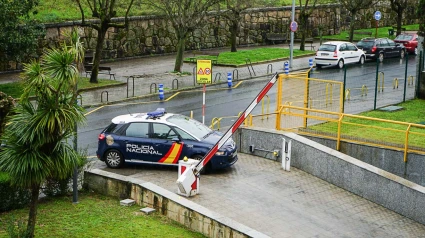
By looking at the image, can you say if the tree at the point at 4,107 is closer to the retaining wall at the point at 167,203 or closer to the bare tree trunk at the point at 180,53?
the retaining wall at the point at 167,203

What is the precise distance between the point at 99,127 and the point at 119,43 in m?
18.6

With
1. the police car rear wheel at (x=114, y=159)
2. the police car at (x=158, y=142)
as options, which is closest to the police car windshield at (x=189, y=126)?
the police car at (x=158, y=142)

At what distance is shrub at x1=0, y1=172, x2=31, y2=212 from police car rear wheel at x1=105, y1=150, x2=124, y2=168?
9.25 feet

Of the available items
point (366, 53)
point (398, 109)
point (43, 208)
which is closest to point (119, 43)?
point (366, 53)

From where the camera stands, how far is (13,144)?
12383 millimetres

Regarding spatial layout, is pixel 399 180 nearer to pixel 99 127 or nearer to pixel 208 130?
pixel 208 130

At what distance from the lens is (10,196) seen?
14781 millimetres

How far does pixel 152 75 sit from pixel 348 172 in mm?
20528

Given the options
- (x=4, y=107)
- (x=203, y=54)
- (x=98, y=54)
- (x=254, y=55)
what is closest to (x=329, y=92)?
(x=4, y=107)

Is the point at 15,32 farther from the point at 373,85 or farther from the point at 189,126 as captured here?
the point at 373,85

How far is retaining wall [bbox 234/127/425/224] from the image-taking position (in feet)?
49.4

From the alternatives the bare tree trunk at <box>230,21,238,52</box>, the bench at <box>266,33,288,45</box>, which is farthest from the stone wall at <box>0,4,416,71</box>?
the bare tree trunk at <box>230,21,238,52</box>

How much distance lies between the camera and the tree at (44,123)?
11891mm

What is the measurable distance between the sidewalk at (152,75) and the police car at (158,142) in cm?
1089
